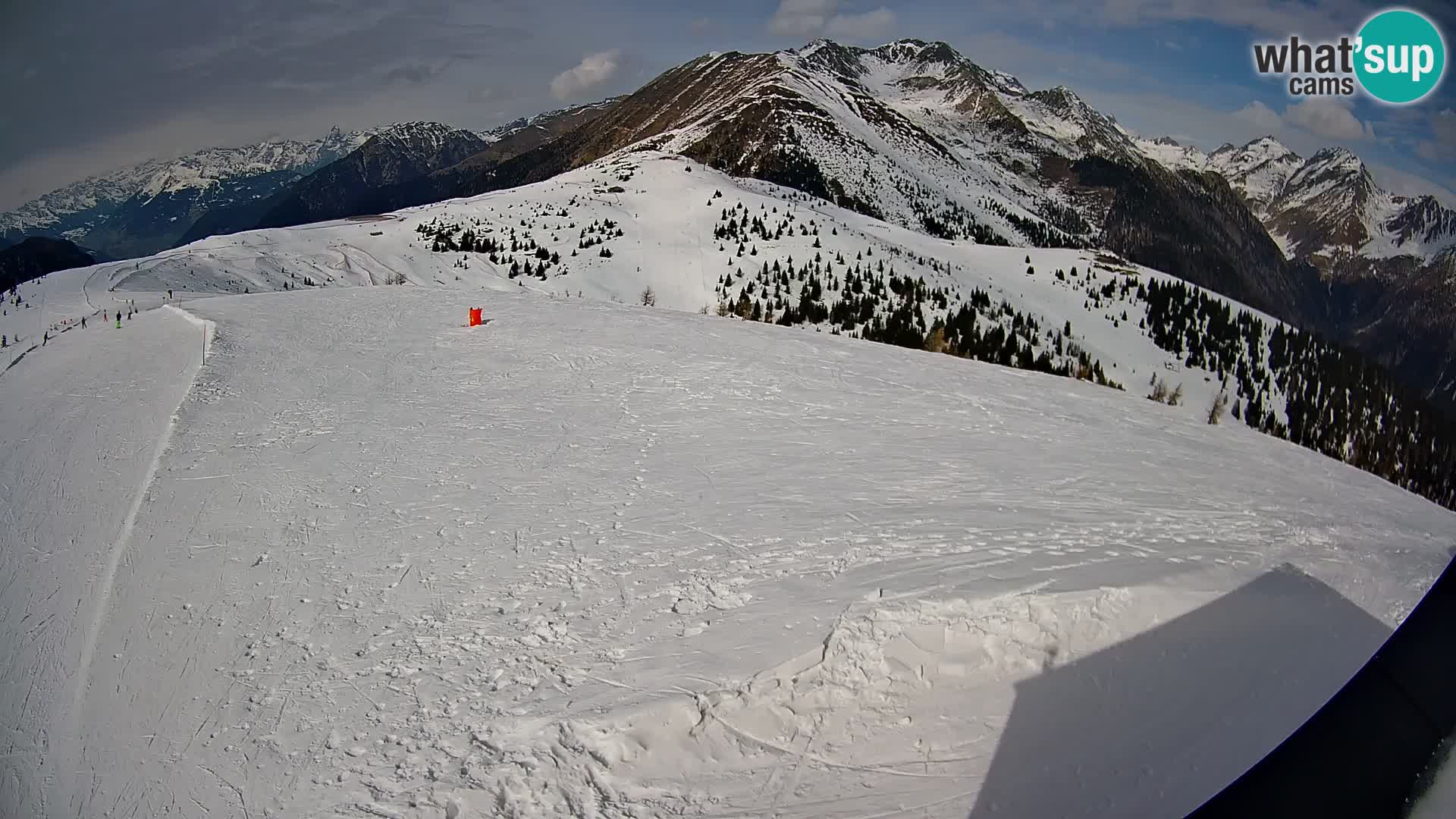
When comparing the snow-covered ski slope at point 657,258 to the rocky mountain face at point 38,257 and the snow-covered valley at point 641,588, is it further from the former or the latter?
the rocky mountain face at point 38,257

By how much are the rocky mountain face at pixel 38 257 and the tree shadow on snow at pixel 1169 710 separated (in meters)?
74.1

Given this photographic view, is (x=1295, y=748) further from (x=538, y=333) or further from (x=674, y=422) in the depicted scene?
(x=538, y=333)

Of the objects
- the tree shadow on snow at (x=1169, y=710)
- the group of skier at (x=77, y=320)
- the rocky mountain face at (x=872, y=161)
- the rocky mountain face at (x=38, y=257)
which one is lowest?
the tree shadow on snow at (x=1169, y=710)

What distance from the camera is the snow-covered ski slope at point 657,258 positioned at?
23.7 metres

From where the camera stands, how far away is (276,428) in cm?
879

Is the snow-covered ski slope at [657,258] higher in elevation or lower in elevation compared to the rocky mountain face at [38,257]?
lower

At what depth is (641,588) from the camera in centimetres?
565

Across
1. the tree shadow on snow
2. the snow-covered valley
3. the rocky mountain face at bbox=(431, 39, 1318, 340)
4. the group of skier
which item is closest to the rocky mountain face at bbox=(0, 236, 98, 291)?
the group of skier

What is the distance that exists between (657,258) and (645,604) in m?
26.9

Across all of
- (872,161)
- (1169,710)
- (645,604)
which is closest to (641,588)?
(645,604)

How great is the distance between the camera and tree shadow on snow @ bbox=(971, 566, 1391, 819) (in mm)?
3795

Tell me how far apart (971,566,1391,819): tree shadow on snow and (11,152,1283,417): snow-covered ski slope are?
21.2 m

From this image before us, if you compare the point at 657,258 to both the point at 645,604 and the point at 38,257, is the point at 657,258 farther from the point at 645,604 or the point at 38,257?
the point at 38,257

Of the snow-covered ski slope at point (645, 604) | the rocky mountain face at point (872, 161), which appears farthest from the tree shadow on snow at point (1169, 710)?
the rocky mountain face at point (872, 161)
